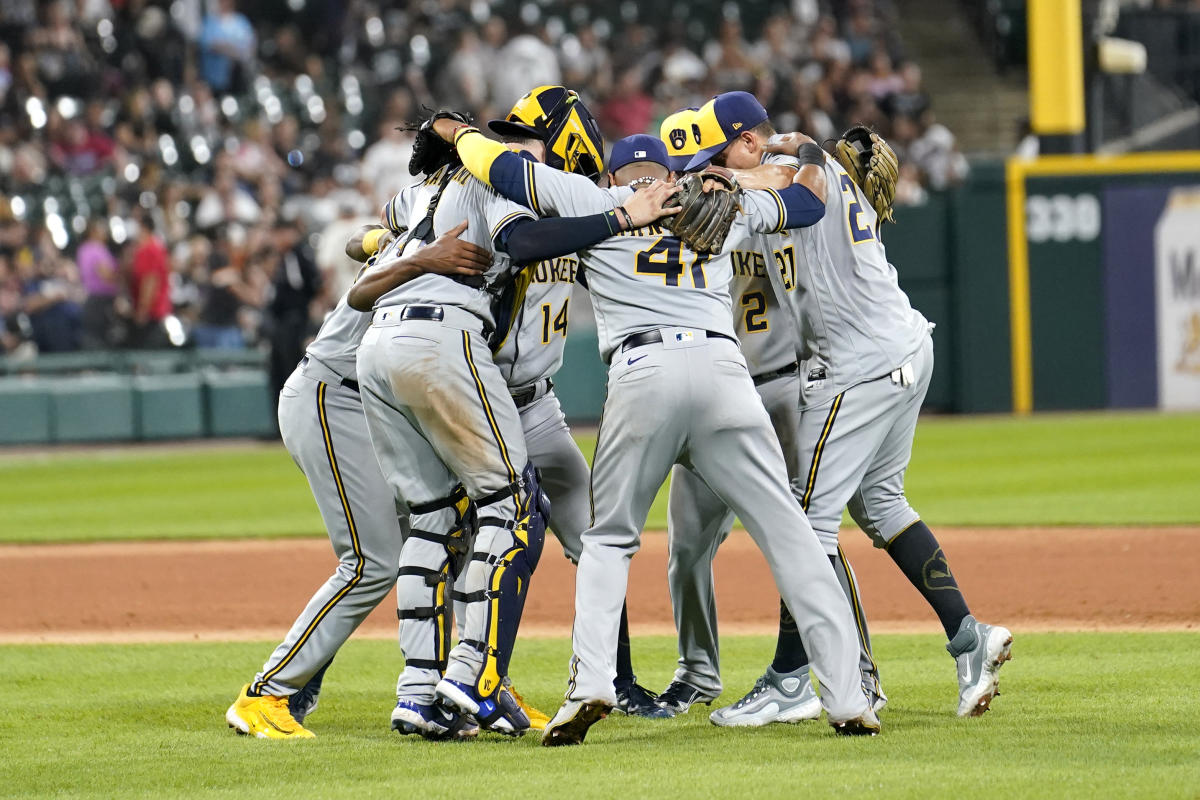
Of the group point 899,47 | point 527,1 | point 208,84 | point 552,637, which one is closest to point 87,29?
point 208,84

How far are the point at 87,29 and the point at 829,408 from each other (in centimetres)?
1578

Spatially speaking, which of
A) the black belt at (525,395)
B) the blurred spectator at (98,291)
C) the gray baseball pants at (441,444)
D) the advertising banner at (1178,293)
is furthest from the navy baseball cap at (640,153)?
the advertising banner at (1178,293)

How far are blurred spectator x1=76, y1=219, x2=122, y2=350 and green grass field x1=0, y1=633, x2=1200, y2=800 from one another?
34.7 ft

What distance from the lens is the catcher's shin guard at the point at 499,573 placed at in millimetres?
4777

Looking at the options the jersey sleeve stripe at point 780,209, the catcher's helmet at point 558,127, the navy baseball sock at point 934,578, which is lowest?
the navy baseball sock at point 934,578

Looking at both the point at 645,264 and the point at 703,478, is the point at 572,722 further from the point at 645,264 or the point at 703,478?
the point at 645,264

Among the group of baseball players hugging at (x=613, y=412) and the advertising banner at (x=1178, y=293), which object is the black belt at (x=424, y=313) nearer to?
the group of baseball players hugging at (x=613, y=412)

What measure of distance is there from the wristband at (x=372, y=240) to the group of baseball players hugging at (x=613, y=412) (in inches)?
0.5

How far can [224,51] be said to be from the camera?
1878cm

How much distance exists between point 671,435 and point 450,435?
2.04 ft

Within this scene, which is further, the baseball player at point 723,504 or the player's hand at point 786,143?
the baseball player at point 723,504

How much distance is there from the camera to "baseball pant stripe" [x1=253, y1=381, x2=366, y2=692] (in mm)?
5059

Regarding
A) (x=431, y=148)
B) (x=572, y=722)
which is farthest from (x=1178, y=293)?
(x=572, y=722)

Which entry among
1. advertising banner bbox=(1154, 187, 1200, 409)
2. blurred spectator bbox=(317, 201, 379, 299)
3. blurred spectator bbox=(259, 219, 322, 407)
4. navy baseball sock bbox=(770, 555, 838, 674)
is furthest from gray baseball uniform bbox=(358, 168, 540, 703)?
advertising banner bbox=(1154, 187, 1200, 409)
